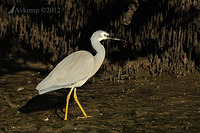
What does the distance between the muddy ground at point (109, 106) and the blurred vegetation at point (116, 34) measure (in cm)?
56

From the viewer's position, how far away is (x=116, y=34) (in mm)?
8219

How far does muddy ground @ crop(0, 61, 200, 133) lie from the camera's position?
470cm

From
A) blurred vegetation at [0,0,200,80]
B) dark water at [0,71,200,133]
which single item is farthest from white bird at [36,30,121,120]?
blurred vegetation at [0,0,200,80]

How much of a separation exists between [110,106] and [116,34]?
9.72 feet

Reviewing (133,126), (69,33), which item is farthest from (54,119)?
(69,33)

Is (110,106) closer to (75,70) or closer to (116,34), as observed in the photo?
(75,70)

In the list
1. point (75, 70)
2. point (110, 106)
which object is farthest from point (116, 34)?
point (75, 70)

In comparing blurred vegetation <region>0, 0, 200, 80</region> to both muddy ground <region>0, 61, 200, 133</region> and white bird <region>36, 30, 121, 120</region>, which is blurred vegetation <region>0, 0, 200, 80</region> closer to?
muddy ground <region>0, 61, 200, 133</region>

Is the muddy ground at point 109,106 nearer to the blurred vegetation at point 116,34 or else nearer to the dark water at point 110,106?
the dark water at point 110,106

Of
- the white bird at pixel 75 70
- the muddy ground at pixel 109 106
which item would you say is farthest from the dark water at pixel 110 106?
the white bird at pixel 75 70

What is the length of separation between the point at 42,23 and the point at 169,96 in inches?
157

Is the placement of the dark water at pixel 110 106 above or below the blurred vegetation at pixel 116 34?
below

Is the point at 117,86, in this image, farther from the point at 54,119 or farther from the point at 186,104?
the point at 54,119

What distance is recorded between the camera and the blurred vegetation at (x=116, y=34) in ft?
25.3
